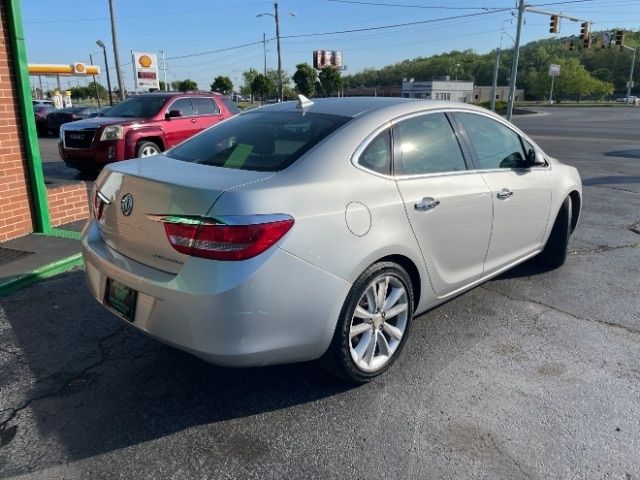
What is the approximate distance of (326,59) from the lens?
224 feet

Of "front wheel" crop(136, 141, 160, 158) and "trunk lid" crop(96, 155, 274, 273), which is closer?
"trunk lid" crop(96, 155, 274, 273)

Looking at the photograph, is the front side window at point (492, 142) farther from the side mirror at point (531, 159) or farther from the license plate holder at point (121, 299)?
the license plate holder at point (121, 299)

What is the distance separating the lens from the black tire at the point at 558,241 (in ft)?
15.8

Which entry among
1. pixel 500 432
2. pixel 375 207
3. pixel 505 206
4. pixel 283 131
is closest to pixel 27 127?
pixel 283 131

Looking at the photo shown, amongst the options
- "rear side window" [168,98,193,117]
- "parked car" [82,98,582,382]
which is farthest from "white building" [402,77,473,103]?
"parked car" [82,98,582,382]

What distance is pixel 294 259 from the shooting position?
2406 millimetres

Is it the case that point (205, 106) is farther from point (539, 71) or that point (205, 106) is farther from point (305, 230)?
point (539, 71)

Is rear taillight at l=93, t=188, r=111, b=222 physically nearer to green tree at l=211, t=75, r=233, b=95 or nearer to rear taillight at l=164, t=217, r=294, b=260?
rear taillight at l=164, t=217, r=294, b=260

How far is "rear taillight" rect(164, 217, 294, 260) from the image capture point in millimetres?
2297

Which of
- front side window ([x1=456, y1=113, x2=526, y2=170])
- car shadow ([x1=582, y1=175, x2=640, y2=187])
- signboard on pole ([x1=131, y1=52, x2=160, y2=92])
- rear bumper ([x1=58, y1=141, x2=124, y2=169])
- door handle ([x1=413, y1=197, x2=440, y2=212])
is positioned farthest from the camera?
signboard on pole ([x1=131, y1=52, x2=160, y2=92])

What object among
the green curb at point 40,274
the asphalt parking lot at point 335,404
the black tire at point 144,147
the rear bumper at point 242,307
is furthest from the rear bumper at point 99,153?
the rear bumper at point 242,307

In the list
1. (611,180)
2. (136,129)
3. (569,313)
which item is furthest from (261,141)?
(611,180)

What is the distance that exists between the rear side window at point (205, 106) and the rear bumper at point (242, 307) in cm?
922

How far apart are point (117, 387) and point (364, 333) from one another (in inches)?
56.9
